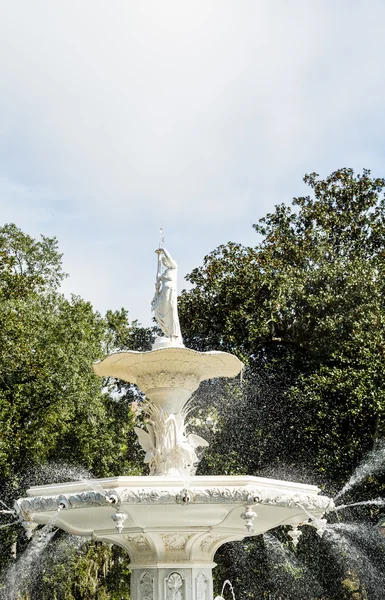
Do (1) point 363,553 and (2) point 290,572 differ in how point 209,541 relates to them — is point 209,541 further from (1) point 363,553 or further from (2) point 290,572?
(1) point 363,553

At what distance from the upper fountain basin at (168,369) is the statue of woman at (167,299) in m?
0.32

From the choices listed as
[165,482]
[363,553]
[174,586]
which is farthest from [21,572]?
[165,482]

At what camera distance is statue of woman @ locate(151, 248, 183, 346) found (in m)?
11.0

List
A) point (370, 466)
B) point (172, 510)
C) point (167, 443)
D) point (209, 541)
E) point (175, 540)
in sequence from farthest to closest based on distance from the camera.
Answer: point (370, 466), point (167, 443), point (209, 541), point (175, 540), point (172, 510)

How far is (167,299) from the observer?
11.0 meters

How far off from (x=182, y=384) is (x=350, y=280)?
9.06 meters

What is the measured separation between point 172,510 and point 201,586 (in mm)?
1751

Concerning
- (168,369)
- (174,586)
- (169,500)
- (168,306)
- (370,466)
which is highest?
(168,306)

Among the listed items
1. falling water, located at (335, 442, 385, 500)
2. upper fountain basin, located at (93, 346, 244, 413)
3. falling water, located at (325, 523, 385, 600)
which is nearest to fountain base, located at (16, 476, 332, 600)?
upper fountain basin, located at (93, 346, 244, 413)

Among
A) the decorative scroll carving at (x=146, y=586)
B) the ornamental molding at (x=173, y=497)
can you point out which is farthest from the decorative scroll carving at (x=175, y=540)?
the ornamental molding at (x=173, y=497)

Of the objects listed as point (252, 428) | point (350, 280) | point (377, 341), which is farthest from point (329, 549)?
point (350, 280)

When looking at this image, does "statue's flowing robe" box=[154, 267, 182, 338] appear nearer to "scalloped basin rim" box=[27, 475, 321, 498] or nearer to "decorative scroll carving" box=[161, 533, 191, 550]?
"decorative scroll carving" box=[161, 533, 191, 550]

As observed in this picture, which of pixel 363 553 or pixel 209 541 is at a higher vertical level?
pixel 363 553

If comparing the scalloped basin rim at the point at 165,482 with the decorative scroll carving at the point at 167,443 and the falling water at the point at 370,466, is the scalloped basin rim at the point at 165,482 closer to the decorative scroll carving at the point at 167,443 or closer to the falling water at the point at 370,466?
the decorative scroll carving at the point at 167,443
